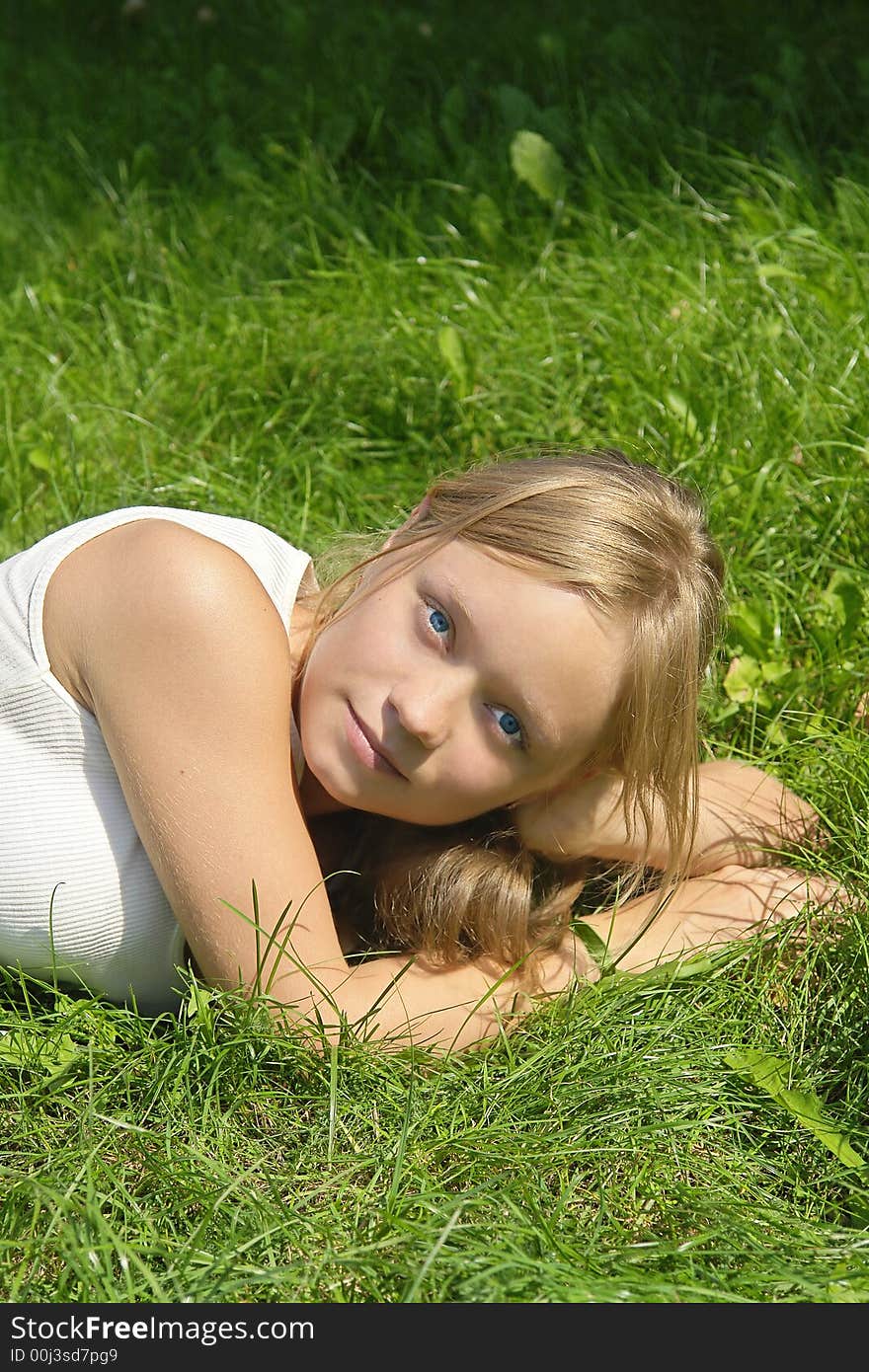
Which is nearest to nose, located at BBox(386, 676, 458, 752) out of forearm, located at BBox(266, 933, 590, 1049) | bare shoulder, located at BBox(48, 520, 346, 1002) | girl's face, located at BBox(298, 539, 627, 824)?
girl's face, located at BBox(298, 539, 627, 824)

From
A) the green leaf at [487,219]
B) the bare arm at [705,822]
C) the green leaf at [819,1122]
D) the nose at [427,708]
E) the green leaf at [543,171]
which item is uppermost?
the green leaf at [543,171]

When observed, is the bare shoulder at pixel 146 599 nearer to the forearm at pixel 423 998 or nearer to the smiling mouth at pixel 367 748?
the smiling mouth at pixel 367 748

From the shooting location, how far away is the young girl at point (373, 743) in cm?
194

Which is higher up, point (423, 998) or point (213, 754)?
point (213, 754)

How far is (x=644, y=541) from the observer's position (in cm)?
212

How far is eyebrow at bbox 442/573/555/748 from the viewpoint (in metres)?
1.98

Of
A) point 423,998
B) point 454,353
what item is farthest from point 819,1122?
point 454,353

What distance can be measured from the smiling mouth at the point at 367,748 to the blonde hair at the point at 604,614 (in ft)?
0.80

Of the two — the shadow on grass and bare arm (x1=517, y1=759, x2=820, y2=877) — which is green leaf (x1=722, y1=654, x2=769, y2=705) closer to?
bare arm (x1=517, y1=759, x2=820, y2=877)

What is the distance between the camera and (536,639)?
196 cm

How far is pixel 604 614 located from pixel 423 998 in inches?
26.4

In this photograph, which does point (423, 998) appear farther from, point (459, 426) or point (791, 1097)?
point (459, 426)

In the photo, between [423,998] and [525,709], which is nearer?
[525,709]

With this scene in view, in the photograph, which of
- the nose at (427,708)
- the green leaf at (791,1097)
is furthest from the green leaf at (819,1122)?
the nose at (427,708)
